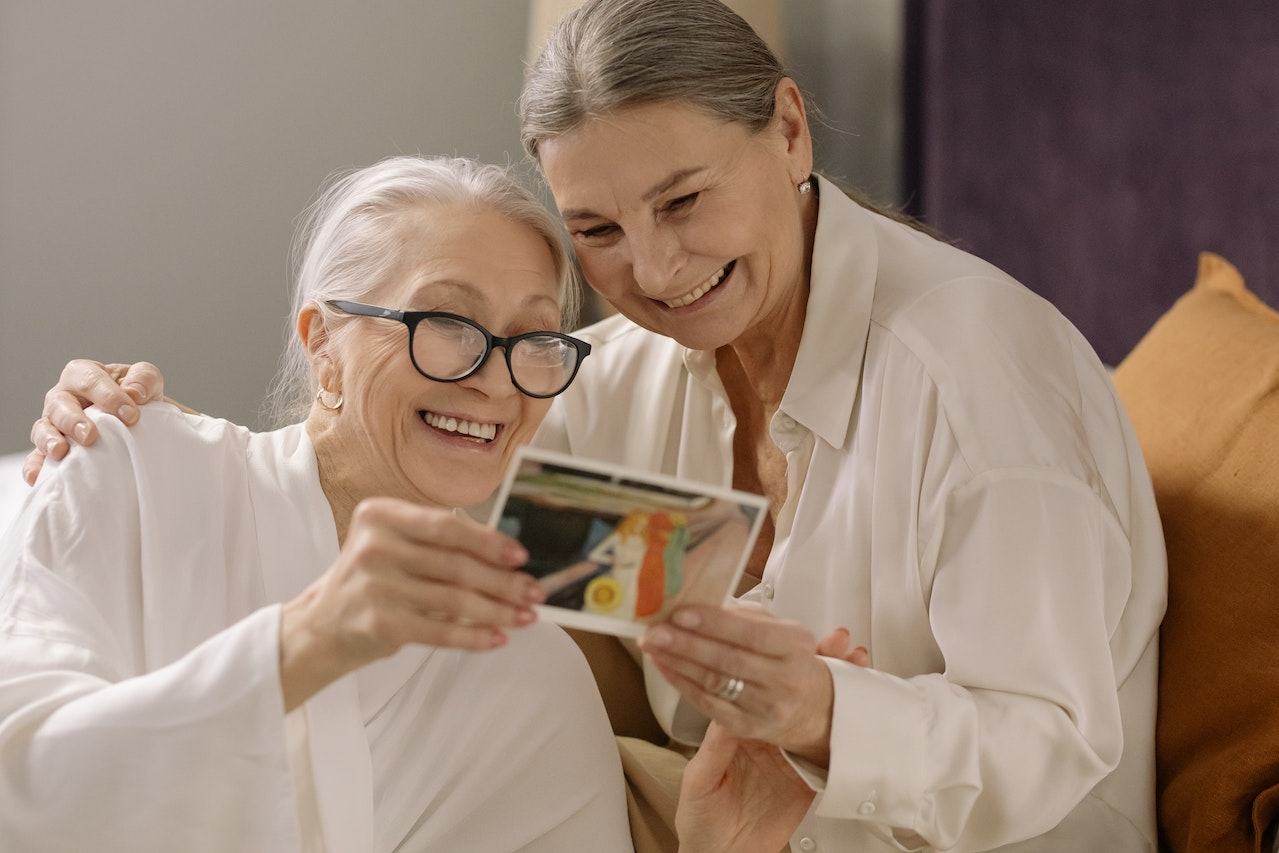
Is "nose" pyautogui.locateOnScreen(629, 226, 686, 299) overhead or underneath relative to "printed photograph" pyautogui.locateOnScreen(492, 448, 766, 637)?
overhead

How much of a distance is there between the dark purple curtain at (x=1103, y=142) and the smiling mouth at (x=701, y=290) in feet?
4.82

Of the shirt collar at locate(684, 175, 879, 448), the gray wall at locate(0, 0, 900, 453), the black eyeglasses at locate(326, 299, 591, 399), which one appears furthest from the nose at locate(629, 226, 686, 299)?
the gray wall at locate(0, 0, 900, 453)

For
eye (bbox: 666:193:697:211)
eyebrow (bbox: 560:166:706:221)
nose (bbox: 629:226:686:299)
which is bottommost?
nose (bbox: 629:226:686:299)

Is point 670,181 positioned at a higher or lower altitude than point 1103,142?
higher

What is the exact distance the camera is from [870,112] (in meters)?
3.70

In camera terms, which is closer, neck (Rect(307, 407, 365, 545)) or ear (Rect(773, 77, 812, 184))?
neck (Rect(307, 407, 365, 545))

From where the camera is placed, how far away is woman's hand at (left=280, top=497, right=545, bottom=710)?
0.95 meters

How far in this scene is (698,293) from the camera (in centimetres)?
160

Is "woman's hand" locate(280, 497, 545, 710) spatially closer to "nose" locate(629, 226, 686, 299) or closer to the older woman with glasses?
the older woman with glasses

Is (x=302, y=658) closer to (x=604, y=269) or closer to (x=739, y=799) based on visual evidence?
(x=739, y=799)

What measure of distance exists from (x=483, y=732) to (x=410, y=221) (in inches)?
23.7

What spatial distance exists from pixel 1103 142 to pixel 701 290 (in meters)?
1.64

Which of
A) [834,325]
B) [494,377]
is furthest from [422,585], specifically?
[834,325]

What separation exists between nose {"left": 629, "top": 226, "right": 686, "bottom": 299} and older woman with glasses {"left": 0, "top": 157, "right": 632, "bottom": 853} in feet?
0.37
